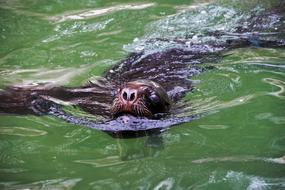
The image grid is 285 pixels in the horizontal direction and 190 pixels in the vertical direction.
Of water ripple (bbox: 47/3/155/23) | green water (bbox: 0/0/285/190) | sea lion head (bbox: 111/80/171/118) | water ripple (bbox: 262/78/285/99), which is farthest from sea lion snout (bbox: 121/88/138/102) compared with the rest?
water ripple (bbox: 47/3/155/23)

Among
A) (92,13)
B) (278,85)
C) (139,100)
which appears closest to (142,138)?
(139,100)

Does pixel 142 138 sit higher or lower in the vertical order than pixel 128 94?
lower

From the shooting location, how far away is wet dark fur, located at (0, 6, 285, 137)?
6055mm

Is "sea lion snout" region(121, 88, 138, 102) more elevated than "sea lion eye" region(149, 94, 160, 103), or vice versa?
"sea lion snout" region(121, 88, 138, 102)

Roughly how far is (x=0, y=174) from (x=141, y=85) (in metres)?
1.63

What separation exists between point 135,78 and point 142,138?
2.20m

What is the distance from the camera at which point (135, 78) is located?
7219 mm

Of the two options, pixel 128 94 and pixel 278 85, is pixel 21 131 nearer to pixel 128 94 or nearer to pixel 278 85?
pixel 128 94

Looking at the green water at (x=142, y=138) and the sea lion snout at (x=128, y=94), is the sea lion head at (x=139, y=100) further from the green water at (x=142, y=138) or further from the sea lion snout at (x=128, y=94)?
the green water at (x=142, y=138)

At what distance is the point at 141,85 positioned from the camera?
5.36 meters

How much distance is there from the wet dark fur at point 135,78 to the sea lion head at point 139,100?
134 millimetres

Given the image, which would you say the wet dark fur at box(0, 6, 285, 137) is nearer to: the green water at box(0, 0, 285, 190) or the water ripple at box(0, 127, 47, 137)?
the green water at box(0, 0, 285, 190)

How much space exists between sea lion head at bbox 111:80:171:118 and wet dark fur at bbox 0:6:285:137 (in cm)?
13

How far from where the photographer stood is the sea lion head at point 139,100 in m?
5.16
